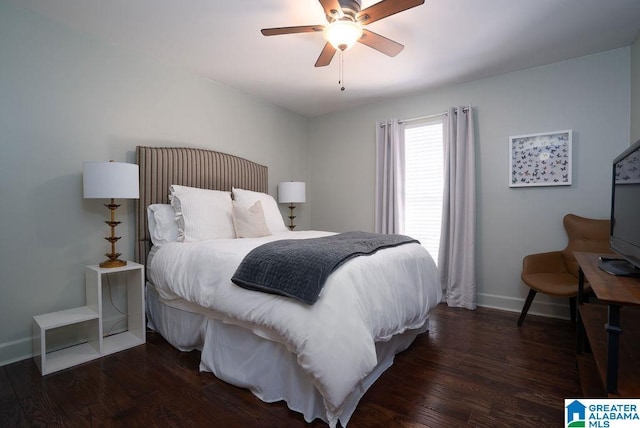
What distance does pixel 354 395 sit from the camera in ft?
5.18

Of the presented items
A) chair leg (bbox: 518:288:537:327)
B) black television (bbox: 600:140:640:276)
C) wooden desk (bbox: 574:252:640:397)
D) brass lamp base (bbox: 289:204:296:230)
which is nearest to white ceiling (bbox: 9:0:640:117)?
black television (bbox: 600:140:640:276)

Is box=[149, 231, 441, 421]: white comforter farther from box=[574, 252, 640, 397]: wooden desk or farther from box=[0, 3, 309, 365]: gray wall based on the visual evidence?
box=[574, 252, 640, 397]: wooden desk

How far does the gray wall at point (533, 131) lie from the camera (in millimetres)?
2740

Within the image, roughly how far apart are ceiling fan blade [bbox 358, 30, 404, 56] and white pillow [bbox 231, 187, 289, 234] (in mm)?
1824

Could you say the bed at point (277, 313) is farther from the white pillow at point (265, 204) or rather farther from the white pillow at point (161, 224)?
the white pillow at point (265, 204)

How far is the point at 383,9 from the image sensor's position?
1781 millimetres

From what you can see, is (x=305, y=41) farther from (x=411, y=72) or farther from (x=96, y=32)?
(x=96, y=32)

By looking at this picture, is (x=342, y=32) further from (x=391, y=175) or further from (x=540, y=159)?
(x=540, y=159)

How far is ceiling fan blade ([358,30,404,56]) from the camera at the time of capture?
2062mm

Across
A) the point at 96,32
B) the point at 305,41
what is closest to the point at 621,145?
the point at 305,41

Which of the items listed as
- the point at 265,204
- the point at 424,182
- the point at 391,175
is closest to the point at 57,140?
the point at 265,204

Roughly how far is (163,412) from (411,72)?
347 cm

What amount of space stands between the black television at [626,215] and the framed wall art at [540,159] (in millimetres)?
1075

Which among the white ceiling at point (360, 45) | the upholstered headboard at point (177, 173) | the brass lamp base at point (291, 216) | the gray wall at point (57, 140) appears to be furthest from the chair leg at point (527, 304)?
the gray wall at point (57, 140)
